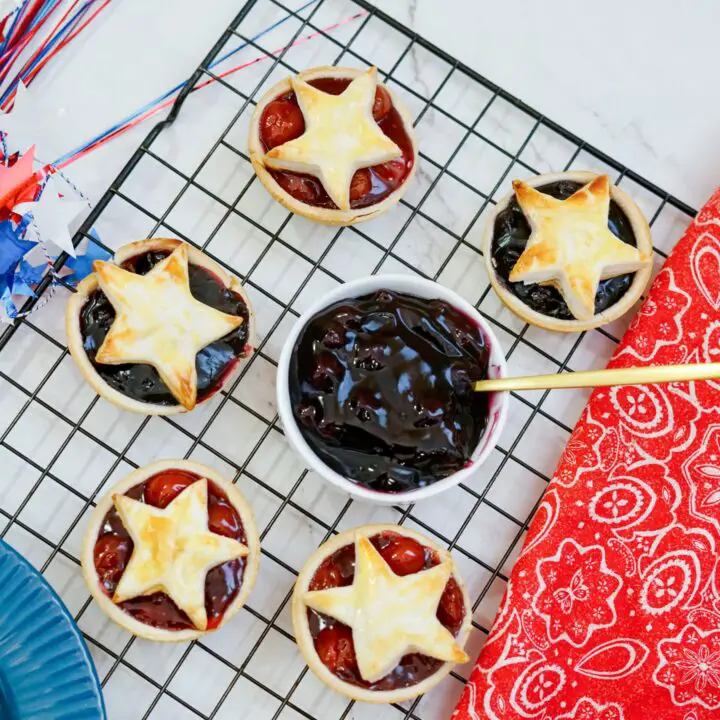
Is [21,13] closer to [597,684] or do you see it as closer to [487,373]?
[487,373]

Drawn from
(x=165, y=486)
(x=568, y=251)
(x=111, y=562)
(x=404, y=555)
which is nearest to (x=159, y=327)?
(x=165, y=486)

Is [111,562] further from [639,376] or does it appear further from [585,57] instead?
[585,57]

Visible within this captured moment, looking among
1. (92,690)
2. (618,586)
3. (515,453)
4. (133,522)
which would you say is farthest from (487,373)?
(92,690)

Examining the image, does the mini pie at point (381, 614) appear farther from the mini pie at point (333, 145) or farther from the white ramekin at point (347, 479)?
the mini pie at point (333, 145)

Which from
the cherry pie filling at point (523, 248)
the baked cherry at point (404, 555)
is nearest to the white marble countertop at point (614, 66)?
the cherry pie filling at point (523, 248)

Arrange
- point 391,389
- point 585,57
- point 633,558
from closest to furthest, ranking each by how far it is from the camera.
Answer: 1. point 391,389
2. point 633,558
3. point 585,57

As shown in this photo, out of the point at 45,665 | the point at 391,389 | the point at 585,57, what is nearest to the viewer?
the point at 391,389
